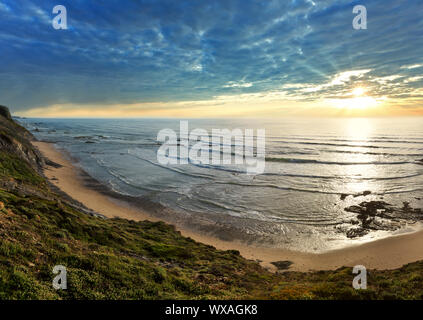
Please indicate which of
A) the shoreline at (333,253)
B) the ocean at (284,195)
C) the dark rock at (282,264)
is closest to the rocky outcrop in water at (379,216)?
the ocean at (284,195)

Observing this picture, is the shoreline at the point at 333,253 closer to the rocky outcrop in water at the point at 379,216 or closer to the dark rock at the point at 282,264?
the dark rock at the point at 282,264

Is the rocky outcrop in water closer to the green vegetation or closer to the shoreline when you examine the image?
the shoreline

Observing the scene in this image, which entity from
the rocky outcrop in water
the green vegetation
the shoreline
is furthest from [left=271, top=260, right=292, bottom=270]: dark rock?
the rocky outcrop in water

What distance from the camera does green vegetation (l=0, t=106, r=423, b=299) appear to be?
7148 millimetres

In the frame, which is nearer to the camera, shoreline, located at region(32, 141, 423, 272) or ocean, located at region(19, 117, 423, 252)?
shoreline, located at region(32, 141, 423, 272)

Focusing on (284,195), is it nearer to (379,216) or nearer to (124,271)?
(379,216)

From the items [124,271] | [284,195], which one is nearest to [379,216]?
[284,195]

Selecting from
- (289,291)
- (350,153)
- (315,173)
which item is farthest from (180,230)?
(350,153)

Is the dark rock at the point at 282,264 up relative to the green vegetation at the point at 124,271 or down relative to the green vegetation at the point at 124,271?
down

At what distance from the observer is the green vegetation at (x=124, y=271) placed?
715cm

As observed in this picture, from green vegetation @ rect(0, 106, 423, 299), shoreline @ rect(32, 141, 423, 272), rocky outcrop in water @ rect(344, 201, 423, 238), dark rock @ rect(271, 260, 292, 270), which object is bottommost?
dark rock @ rect(271, 260, 292, 270)

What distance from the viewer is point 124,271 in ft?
29.4
